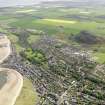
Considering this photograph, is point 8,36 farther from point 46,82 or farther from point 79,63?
point 46,82

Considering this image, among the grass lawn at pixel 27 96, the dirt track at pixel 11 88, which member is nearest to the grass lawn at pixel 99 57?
the dirt track at pixel 11 88

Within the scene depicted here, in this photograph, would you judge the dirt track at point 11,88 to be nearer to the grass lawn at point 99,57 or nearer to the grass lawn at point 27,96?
the grass lawn at point 27,96

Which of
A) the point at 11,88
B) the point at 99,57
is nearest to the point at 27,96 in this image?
the point at 11,88

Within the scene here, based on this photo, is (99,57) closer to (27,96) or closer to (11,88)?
(11,88)

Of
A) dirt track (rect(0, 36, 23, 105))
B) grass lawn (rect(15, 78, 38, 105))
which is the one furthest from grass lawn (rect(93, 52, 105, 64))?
grass lawn (rect(15, 78, 38, 105))

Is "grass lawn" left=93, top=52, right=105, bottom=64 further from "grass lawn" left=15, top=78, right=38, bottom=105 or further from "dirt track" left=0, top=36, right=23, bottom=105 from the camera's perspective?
"grass lawn" left=15, top=78, right=38, bottom=105

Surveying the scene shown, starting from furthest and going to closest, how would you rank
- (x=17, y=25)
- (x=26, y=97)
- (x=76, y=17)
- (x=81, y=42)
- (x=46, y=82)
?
(x=76, y=17), (x=17, y=25), (x=81, y=42), (x=46, y=82), (x=26, y=97)

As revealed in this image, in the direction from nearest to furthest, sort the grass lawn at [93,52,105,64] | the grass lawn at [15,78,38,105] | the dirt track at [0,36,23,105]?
the dirt track at [0,36,23,105] < the grass lawn at [15,78,38,105] < the grass lawn at [93,52,105,64]

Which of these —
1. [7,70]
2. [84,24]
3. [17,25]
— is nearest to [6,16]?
[17,25]
